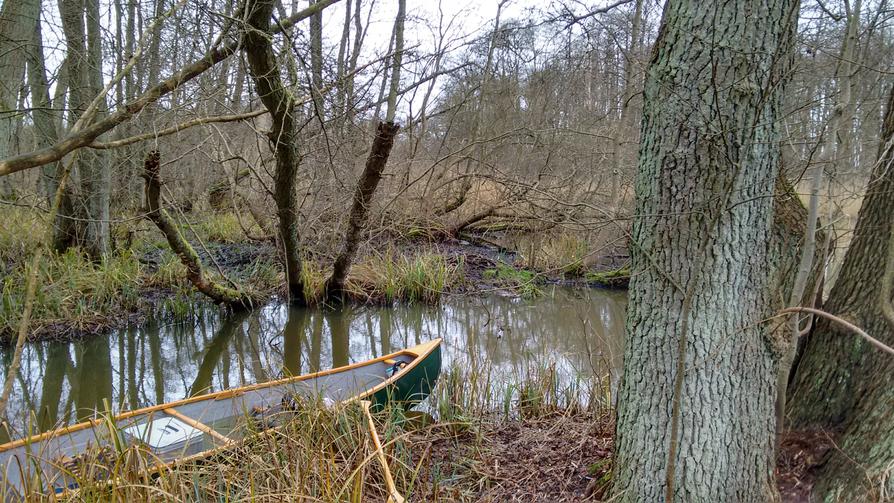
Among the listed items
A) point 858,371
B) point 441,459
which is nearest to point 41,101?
point 441,459

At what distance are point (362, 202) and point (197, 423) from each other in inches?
147

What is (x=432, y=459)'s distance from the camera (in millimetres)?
3547

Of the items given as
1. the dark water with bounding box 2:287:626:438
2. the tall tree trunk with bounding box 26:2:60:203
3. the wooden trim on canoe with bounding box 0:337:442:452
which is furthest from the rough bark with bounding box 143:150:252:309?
the wooden trim on canoe with bounding box 0:337:442:452

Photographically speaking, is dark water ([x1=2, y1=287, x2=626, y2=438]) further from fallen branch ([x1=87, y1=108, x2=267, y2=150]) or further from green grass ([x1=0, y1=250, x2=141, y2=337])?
fallen branch ([x1=87, y1=108, x2=267, y2=150])

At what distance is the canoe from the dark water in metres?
0.66

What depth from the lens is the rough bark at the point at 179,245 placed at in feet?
18.8

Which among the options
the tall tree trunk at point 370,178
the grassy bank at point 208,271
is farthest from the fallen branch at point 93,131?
the grassy bank at point 208,271

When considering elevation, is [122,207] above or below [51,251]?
above

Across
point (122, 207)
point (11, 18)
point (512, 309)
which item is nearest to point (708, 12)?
point (11, 18)

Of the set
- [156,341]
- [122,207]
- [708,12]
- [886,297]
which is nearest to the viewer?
[886,297]

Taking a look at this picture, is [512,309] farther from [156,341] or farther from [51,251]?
[51,251]

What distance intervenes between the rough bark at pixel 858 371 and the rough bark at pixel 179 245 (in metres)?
5.47

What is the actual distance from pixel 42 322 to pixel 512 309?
20.8 ft

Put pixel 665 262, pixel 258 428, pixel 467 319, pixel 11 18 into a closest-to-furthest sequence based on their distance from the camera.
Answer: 1. pixel 665 262
2. pixel 258 428
3. pixel 11 18
4. pixel 467 319
